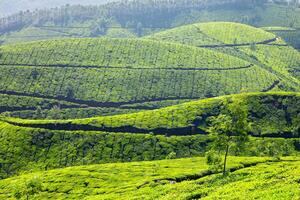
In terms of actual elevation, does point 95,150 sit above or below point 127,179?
below

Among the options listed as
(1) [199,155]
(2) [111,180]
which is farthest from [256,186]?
(1) [199,155]

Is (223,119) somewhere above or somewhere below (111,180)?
above

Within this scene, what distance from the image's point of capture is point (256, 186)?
65.7 meters

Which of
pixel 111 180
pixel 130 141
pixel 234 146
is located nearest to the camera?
pixel 234 146

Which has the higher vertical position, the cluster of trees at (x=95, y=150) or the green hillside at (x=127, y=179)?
the green hillside at (x=127, y=179)

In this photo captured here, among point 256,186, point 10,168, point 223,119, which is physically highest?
point 256,186

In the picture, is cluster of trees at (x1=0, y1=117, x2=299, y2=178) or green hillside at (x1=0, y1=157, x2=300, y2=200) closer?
green hillside at (x1=0, y1=157, x2=300, y2=200)

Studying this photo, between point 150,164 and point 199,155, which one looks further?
point 199,155

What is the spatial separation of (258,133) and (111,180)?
90824 mm

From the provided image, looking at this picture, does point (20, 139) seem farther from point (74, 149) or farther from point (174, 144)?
point (174, 144)

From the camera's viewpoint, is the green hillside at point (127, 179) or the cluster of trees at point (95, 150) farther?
the cluster of trees at point (95, 150)

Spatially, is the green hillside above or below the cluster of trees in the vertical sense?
above

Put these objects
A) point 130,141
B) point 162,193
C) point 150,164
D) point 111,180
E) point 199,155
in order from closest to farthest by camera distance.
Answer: point 162,193, point 111,180, point 150,164, point 199,155, point 130,141

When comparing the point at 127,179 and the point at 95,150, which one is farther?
the point at 95,150
